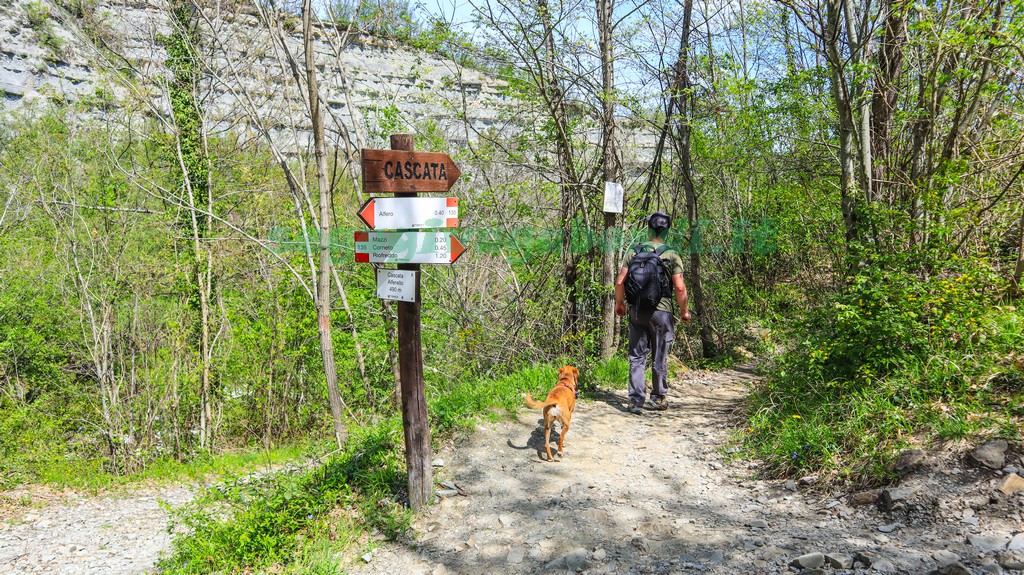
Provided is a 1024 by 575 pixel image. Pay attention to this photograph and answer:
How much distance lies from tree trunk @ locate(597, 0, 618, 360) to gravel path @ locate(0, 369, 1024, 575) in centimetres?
182

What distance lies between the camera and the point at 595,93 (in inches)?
297

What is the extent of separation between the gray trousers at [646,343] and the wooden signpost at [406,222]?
2747 millimetres

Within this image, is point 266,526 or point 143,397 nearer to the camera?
point 266,526

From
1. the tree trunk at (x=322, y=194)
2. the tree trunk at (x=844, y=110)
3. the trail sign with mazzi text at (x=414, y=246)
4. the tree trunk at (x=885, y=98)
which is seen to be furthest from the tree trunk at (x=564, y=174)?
the trail sign with mazzi text at (x=414, y=246)

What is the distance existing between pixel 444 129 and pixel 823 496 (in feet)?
25.5

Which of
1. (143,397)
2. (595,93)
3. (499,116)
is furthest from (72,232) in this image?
(595,93)

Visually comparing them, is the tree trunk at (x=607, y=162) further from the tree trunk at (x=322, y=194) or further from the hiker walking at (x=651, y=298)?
the tree trunk at (x=322, y=194)

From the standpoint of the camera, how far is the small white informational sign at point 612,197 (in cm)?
721

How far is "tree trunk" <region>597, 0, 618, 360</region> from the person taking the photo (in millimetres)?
7344

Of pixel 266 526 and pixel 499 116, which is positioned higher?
pixel 499 116

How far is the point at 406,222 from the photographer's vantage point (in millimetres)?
3986

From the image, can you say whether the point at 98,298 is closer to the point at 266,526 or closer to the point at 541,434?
the point at 266,526

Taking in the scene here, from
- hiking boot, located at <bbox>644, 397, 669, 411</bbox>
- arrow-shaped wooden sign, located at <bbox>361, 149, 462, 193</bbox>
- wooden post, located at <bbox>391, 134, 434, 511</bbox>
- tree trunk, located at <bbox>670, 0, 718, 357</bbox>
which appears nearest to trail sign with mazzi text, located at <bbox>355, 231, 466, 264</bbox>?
wooden post, located at <bbox>391, 134, 434, 511</bbox>

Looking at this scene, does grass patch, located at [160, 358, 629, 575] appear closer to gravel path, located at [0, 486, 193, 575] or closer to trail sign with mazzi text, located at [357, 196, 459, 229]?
gravel path, located at [0, 486, 193, 575]
